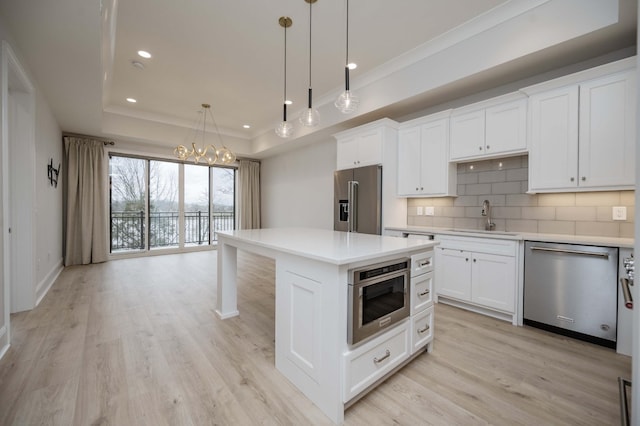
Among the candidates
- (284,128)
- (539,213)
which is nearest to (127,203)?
(284,128)

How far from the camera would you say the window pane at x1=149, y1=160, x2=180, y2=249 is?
6066 mm

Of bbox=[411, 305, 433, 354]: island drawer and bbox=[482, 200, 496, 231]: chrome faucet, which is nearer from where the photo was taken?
bbox=[411, 305, 433, 354]: island drawer

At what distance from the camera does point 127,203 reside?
5.82 meters

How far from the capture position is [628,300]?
116 cm

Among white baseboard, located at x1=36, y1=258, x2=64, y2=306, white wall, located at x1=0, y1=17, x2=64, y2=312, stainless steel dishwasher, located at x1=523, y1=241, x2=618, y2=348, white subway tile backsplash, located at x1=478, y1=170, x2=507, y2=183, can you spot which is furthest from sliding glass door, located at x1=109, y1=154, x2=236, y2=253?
stainless steel dishwasher, located at x1=523, y1=241, x2=618, y2=348

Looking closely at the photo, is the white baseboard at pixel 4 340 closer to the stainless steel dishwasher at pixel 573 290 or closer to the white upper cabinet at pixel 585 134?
the stainless steel dishwasher at pixel 573 290

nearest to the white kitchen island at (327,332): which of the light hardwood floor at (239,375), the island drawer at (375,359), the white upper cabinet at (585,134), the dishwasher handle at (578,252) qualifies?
the island drawer at (375,359)

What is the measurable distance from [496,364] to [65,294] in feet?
15.3

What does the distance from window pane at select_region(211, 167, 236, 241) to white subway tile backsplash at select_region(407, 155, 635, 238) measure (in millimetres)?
5179

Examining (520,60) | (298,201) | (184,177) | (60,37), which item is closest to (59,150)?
(184,177)

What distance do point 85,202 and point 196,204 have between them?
2.10m

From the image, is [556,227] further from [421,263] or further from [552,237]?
[421,263]

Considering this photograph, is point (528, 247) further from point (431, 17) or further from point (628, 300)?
point (431, 17)

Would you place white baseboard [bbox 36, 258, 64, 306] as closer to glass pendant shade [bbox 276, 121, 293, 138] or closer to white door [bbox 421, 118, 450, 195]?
glass pendant shade [bbox 276, 121, 293, 138]
